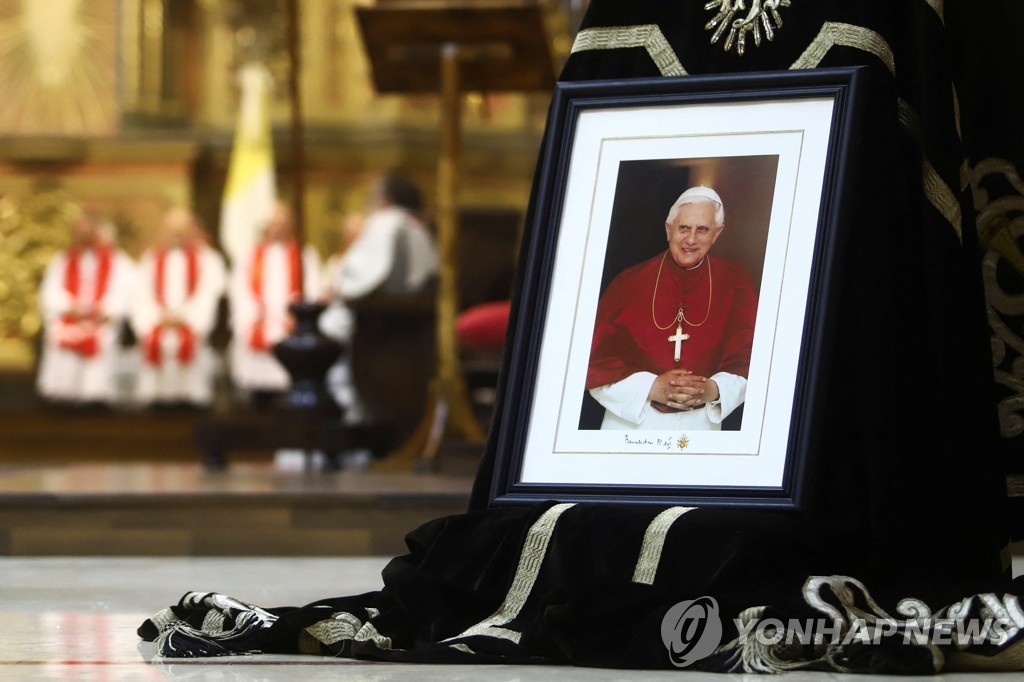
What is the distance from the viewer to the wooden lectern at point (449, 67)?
4641 millimetres

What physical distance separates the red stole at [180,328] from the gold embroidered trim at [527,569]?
9.08m

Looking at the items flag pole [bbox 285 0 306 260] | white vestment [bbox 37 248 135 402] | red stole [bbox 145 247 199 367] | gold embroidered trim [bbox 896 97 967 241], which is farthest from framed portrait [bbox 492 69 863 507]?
white vestment [bbox 37 248 135 402]

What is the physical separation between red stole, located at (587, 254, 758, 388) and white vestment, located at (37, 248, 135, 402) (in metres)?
9.16

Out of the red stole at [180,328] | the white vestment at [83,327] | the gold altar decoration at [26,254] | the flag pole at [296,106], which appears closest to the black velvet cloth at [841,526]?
the flag pole at [296,106]

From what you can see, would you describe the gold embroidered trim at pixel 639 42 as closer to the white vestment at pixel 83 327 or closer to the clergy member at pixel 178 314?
the clergy member at pixel 178 314

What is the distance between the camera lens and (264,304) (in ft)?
35.5

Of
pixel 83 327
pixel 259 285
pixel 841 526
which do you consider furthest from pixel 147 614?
pixel 83 327

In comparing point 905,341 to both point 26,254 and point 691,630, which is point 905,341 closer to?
point 691,630

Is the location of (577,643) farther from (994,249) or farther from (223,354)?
(223,354)

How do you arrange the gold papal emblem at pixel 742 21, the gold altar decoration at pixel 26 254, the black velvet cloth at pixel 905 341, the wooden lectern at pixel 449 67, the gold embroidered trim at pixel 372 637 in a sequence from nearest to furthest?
the gold embroidered trim at pixel 372 637, the black velvet cloth at pixel 905 341, the gold papal emblem at pixel 742 21, the wooden lectern at pixel 449 67, the gold altar decoration at pixel 26 254

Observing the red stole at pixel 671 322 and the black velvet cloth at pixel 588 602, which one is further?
the red stole at pixel 671 322

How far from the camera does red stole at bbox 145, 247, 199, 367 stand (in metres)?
10.9

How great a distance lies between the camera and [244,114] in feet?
38.4

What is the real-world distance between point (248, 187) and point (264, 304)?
3.73 feet
